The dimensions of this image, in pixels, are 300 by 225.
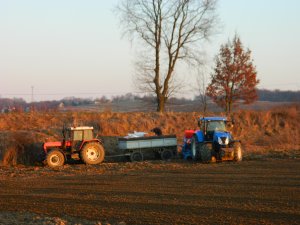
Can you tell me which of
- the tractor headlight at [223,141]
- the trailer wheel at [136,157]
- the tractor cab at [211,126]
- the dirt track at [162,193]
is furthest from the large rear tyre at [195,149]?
the trailer wheel at [136,157]

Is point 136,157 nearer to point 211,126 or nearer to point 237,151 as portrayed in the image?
point 211,126

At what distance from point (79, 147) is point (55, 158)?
1.32 meters

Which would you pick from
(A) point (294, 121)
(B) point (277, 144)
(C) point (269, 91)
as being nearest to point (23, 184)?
(B) point (277, 144)

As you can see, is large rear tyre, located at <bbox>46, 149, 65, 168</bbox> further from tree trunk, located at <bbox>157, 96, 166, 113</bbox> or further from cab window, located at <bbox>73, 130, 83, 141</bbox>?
tree trunk, located at <bbox>157, 96, 166, 113</bbox>

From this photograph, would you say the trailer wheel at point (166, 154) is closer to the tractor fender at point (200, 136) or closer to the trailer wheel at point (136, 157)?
the trailer wheel at point (136, 157)

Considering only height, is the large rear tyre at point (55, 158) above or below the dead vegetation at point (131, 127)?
below

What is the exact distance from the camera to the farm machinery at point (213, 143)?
22.9 metres

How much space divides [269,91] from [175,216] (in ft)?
333

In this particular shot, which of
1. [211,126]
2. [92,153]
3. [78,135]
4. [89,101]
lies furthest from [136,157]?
[89,101]

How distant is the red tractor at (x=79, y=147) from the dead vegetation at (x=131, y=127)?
2346mm

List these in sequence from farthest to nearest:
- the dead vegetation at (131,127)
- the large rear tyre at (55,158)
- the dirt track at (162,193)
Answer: the dead vegetation at (131,127) < the large rear tyre at (55,158) < the dirt track at (162,193)

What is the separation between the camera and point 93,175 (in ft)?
66.2

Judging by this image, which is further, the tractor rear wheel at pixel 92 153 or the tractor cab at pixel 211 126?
the tractor cab at pixel 211 126

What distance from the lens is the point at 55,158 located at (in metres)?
23.5
